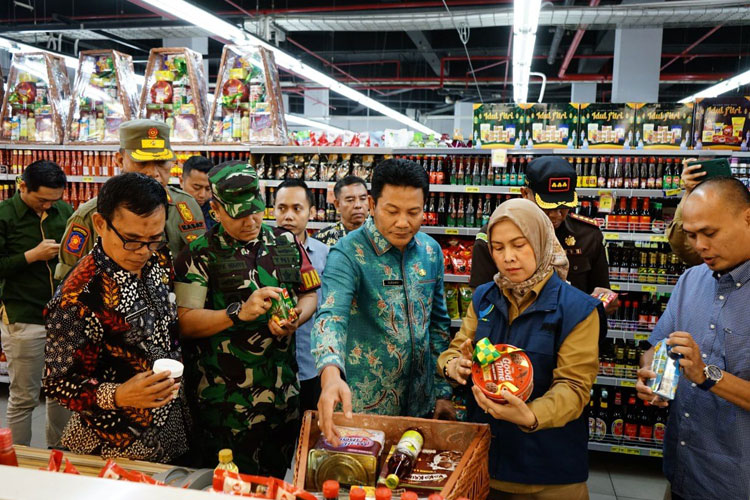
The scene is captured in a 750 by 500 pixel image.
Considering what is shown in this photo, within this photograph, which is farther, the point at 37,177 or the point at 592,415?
the point at 592,415

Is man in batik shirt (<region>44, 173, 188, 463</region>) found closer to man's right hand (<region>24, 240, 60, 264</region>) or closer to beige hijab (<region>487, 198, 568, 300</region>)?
beige hijab (<region>487, 198, 568, 300</region>)

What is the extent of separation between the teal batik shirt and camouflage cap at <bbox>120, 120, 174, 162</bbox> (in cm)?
139

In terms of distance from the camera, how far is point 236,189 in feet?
7.04

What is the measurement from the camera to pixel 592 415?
4734mm

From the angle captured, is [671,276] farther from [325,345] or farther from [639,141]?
[325,345]

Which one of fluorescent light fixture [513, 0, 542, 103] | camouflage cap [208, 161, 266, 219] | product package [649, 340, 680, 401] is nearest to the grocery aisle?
product package [649, 340, 680, 401]

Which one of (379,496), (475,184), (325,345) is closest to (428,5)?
(475,184)

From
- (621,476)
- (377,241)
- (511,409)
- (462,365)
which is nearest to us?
(511,409)

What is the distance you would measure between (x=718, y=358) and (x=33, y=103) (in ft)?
22.5

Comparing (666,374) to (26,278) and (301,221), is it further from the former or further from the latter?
(26,278)

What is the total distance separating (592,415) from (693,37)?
13.4 metres

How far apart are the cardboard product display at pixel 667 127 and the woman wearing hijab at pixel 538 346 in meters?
3.50

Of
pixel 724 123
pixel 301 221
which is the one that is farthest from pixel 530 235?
pixel 724 123

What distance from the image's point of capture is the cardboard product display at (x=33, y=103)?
19.9 ft
